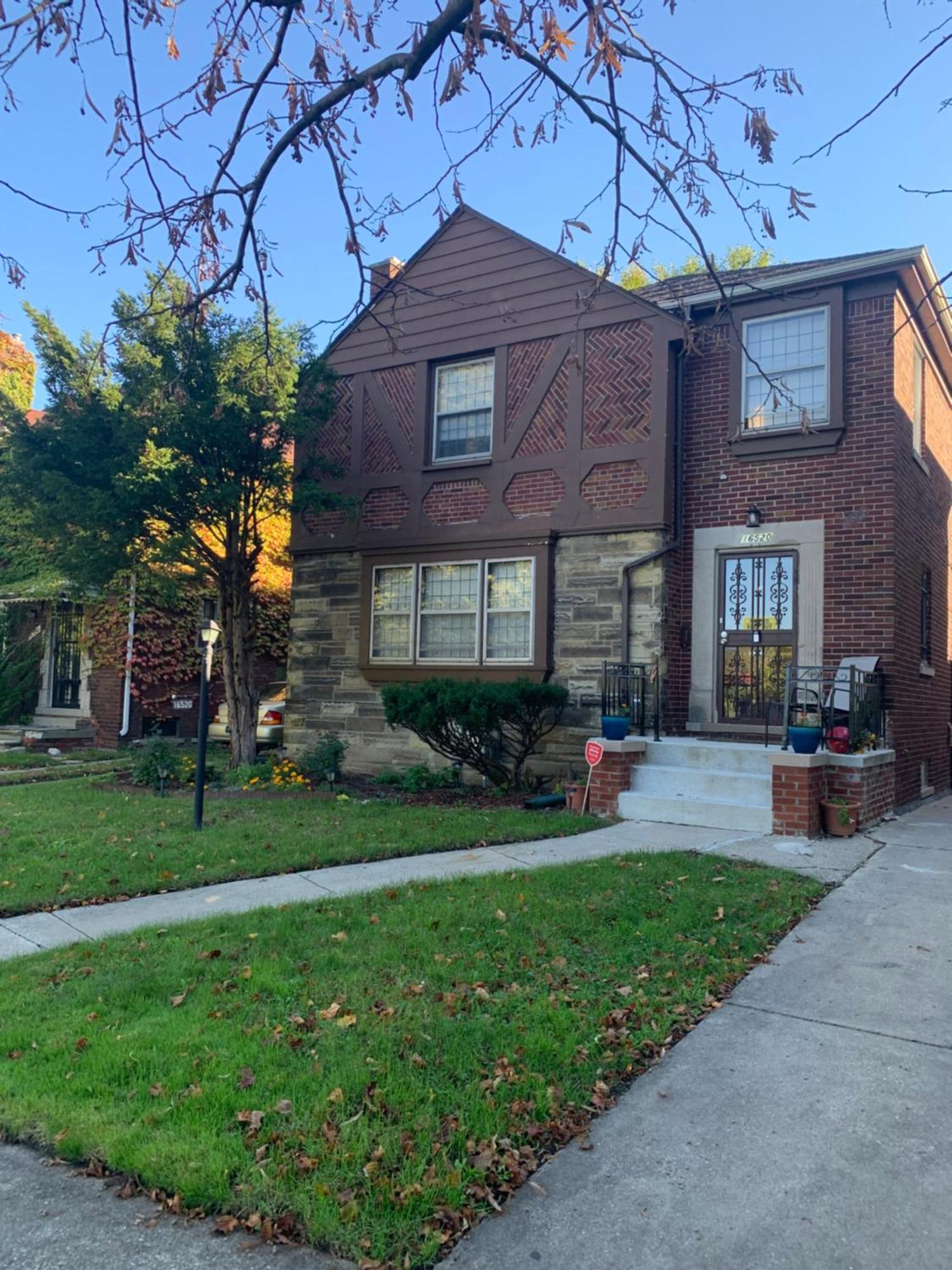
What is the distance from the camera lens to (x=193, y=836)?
25.4 ft

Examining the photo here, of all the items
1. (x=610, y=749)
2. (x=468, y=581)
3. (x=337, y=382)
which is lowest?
(x=610, y=749)

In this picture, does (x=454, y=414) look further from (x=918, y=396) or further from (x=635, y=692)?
(x=918, y=396)

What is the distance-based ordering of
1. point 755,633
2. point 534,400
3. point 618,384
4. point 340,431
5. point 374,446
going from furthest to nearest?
point 340,431, point 374,446, point 534,400, point 618,384, point 755,633

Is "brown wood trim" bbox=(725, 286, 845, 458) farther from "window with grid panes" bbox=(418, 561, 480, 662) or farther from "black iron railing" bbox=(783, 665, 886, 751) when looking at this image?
"window with grid panes" bbox=(418, 561, 480, 662)

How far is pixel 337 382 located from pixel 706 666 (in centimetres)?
684

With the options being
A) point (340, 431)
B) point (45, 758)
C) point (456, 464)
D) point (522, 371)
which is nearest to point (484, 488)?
point (456, 464)

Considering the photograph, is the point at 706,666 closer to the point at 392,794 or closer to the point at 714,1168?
the point at 392,794

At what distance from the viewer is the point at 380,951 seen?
4676 millimetres

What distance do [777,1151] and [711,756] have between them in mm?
6436

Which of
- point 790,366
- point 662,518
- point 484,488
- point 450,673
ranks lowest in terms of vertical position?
point 450,673

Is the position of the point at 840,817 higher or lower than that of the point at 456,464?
lower

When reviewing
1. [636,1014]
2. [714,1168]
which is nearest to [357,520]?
[636,1014]

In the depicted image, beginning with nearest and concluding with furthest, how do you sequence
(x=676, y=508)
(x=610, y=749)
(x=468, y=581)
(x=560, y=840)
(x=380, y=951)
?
1. (x=380, y=951)
2. (x=560, y=840)
3. (x=610, y=749)
4. (x=676, y=508)
5. (x=468, y=581)

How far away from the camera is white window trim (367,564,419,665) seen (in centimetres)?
1224
